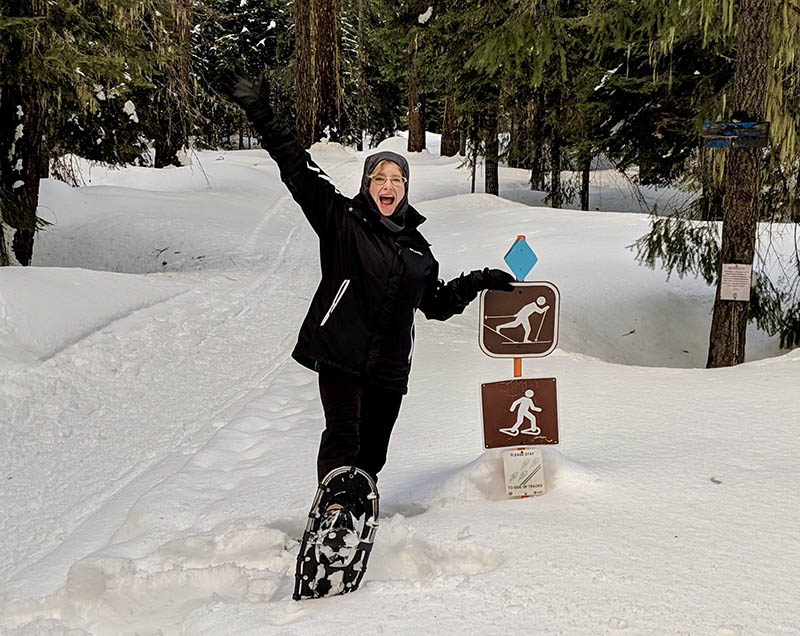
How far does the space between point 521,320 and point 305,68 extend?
16665 millimetres

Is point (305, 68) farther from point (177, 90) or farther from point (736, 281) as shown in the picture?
point (736, 281)

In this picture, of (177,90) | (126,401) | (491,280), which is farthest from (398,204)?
(177,90)

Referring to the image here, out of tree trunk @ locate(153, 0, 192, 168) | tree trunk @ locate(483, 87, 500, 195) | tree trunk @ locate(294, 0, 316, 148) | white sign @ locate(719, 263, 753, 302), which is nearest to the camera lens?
white sign @ locate(719, 263, 753, 302)

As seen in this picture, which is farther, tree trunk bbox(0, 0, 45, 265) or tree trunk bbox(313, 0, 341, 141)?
tree trunk bbox(313, 0, 341, 141)

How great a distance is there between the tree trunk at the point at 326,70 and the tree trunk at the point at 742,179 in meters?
13.5

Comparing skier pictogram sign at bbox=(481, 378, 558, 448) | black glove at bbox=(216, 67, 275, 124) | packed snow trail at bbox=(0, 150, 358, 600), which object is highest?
black glove at bbox=(216, 67, 275, 124)

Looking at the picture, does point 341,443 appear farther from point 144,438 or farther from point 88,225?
point 88,225

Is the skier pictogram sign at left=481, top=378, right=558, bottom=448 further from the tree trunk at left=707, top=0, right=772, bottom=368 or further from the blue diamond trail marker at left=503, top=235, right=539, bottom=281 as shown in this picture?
the tree trunk at left=707, top=0, right=772, bottom=368

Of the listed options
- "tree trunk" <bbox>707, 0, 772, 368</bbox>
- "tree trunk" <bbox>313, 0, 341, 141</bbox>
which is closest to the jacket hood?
"tree trunk" <bbox>707, 0, 772, 368</bbox>

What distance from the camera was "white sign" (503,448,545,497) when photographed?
3754 mm

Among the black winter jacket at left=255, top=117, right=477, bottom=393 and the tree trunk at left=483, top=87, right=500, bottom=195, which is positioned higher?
the tree trunk at left=483, top=87, right=500, bottom=195

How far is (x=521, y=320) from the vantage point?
388 centimetres

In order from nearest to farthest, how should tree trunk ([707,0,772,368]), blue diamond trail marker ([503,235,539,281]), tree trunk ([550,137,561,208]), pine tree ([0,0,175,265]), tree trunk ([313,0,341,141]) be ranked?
blue diamond trail marker ([503,235,539,281])
tree trunk ([707,0,772,368])
pine tree ([0,0,175,265])
tree trunk ([550,137,561,208])
tree trunk ([313,0,341,141])

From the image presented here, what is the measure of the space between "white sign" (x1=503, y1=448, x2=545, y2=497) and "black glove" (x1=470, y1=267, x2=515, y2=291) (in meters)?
0.79
